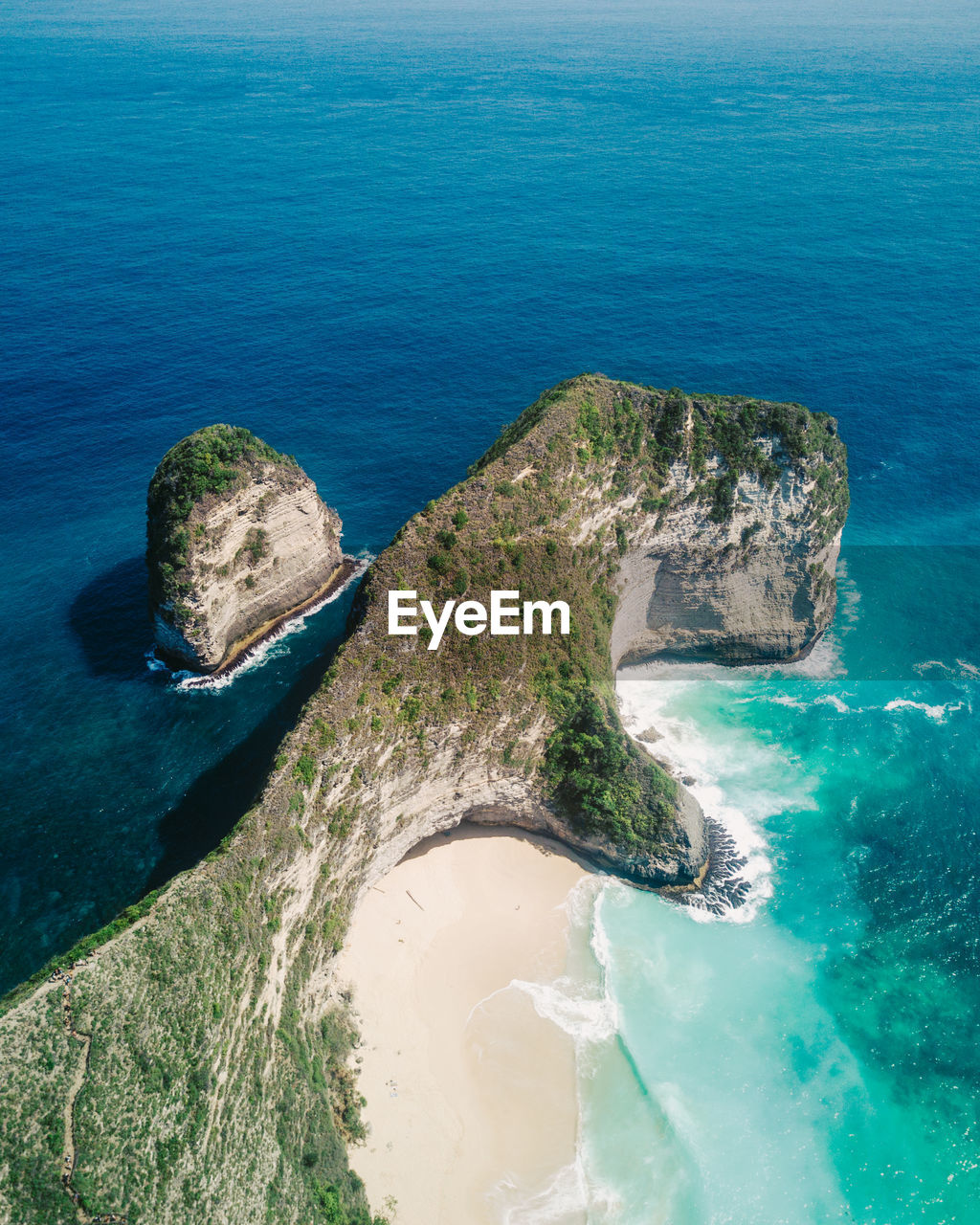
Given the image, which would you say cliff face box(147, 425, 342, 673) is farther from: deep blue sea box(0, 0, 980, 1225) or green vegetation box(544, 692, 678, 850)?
green vegetation box(544, 692, 678, 850)

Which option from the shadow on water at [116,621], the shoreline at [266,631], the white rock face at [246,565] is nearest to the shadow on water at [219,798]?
the shoreline at [266,631]

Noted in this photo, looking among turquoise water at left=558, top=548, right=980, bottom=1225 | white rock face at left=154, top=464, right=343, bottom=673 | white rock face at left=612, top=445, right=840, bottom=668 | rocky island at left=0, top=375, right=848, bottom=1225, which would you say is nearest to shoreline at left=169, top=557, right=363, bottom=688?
white rock face at left=154, top=464, right=343, bottom=673

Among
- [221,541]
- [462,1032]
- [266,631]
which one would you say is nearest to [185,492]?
[221,541]

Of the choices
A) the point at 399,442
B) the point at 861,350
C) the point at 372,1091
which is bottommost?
the point at 372,1091

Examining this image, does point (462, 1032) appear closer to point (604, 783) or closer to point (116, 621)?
point (604, 783)

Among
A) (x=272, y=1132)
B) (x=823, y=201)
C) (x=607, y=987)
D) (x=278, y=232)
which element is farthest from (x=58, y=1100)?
(x=823, y=201)

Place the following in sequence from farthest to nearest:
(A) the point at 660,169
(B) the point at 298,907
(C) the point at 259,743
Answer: (A) the point at 660,169, (C) the point at 259,743, (B) the point at 298,907

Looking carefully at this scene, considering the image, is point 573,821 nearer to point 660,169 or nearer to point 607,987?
point 607,987

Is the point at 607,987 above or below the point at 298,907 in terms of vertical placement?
below
